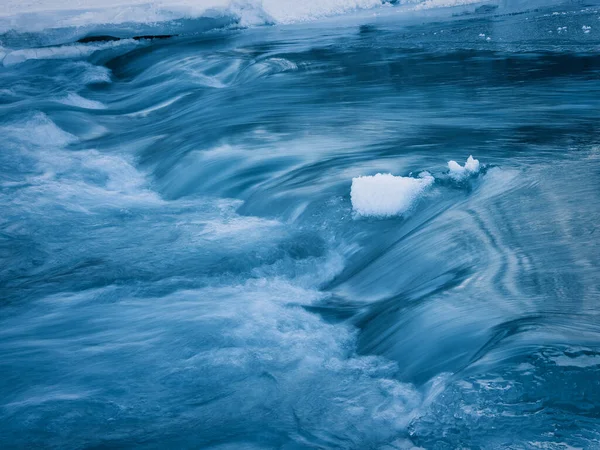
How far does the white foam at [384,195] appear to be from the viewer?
A: 4184 millimetres

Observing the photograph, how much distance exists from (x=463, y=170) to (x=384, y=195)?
0.67m

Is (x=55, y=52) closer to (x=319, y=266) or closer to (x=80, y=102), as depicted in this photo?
(x=80, y=102)

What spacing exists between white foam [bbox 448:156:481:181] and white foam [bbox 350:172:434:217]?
0.33 m

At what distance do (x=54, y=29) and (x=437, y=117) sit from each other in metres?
10.6

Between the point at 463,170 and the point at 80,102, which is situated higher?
the point at 80,102

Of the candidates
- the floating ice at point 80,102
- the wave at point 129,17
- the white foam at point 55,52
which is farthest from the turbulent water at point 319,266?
the wave at point 129,17

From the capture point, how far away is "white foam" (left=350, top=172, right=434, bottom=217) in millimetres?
4184

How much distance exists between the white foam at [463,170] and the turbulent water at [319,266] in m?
0.02

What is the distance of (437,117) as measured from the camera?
6504mm

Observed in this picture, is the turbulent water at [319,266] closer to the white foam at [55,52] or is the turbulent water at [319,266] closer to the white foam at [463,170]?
the white foam at [463,170]

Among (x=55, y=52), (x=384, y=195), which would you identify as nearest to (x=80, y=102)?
(x=55, y=52)

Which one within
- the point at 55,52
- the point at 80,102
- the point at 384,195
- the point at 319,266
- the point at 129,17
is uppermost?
the point at 129,17

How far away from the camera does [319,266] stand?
158 inches

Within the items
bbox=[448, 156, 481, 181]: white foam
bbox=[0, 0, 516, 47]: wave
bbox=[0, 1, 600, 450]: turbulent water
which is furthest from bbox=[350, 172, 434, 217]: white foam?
bbox=[0, 0, 516, 47]: wave
